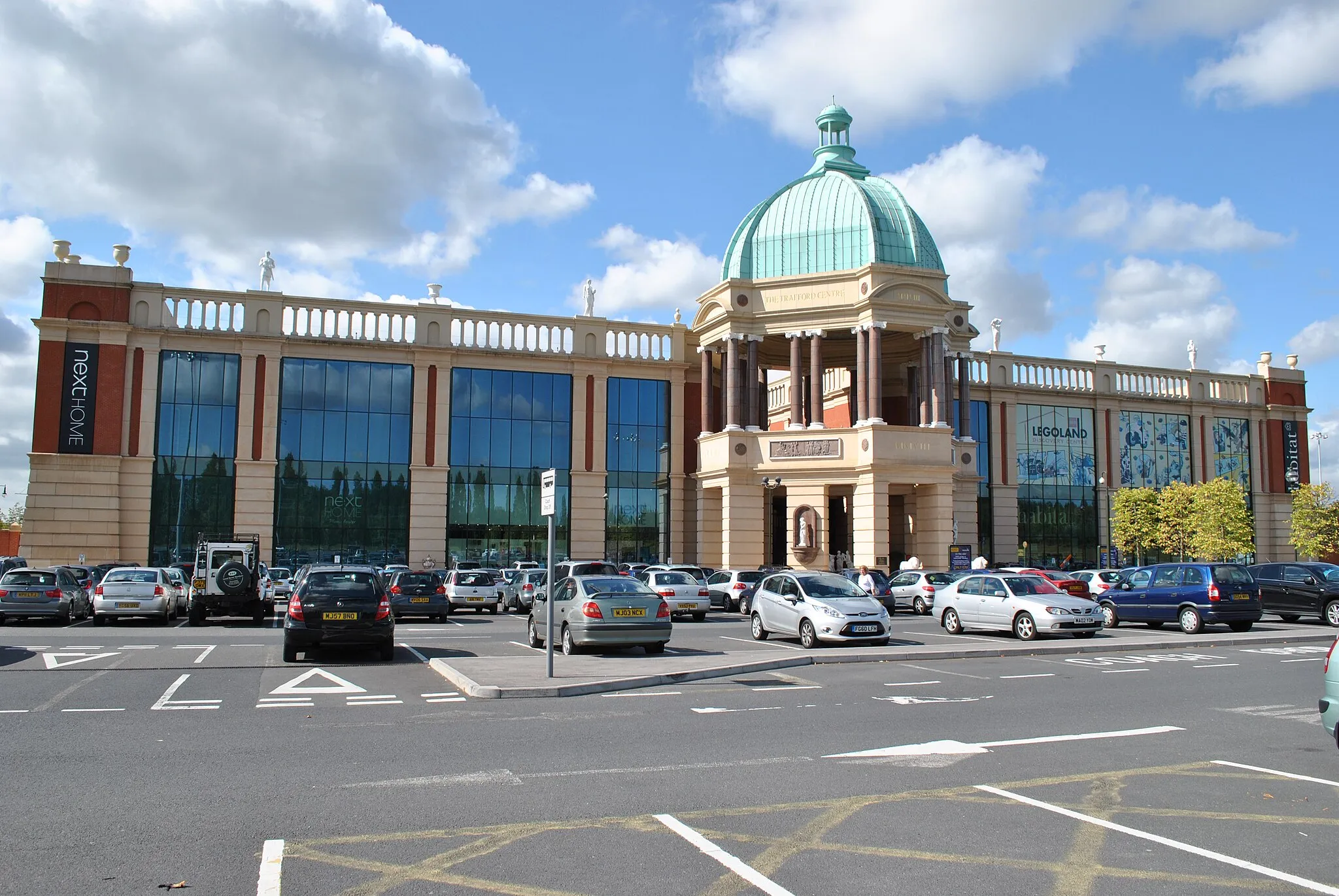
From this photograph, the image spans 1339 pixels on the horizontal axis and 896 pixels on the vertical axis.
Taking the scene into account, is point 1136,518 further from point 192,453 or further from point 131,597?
point 131,597

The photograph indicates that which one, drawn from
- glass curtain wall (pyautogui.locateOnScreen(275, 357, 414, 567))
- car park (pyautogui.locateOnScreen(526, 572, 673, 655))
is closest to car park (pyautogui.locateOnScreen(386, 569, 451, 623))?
→ car park (pyautogui.locateOnScreen(526, 572, 673, 655))

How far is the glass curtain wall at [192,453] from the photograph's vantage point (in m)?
42.1

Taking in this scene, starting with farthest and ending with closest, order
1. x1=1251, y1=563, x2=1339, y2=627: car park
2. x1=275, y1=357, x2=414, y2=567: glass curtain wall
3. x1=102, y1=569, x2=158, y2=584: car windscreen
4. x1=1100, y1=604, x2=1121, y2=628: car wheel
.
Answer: x1=275, y1=357, x2=414, y2=567: glass curtain wall
x1=1251, y1=563, x2=1339, y2=627: car park
x1=102, y1=569, x2=158, y2=584: car windscreen
x1=1100, y1=604, x2=1121, y2=628: car wheel

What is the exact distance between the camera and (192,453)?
1672 inches

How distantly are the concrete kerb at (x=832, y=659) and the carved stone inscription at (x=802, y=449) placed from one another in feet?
66.0

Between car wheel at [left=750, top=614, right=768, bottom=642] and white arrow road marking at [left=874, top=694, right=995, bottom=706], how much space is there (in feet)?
29.2

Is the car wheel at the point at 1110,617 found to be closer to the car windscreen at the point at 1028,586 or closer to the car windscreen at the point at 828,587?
the car windscreen at the point at 1028,586

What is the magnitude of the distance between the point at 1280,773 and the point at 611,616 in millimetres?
11159

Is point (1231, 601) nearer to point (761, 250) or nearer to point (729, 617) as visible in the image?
point (729, 617)

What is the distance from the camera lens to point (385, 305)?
45031 mm

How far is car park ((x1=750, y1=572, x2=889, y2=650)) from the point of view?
20641 millimetres

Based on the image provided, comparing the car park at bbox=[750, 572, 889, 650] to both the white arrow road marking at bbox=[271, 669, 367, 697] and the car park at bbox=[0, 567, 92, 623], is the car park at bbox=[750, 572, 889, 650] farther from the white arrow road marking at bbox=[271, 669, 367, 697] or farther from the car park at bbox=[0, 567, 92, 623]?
the car park at bbox=[0, 567, 92, 623]

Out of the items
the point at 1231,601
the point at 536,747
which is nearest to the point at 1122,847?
the point at 536,747

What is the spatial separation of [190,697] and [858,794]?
9.13 meters
